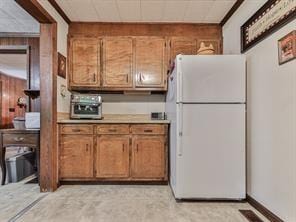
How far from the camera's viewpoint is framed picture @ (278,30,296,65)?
6.45 ft

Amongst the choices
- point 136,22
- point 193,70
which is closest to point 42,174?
point 193,70

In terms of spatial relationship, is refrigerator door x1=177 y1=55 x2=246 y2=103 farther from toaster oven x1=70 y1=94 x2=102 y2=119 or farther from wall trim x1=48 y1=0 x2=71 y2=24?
wall trim x1=48 y1=0 x2=71 y2=24

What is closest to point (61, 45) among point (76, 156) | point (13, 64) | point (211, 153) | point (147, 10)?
point (147, 10)

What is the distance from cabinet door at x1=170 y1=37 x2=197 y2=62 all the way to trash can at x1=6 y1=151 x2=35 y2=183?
2.74 meters

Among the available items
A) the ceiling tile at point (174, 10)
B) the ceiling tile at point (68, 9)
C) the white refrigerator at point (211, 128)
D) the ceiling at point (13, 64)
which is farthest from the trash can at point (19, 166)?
the ceiling at point (13, 64)

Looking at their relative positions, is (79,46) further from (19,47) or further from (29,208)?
(29,208)

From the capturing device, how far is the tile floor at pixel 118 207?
2.34 meters

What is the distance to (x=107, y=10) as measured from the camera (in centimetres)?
339

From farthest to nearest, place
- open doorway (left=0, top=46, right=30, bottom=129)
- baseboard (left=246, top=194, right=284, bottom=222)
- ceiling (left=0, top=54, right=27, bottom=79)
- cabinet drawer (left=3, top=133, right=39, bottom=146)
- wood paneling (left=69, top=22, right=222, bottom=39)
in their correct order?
open doorway (left=0, top=46, right=30, bottom=129), ceiling (left=0, top=54, right=27, bottom=79), wood paneling (left=69, top=22, right=222, bottom=39), cabinet drawer (left=3, top=133, right=39, bottom=146), baseboard (left=246, top=194, right=284, bottom=222)

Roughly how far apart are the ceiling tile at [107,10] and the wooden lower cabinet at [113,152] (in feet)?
5.13

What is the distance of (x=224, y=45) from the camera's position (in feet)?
12.3

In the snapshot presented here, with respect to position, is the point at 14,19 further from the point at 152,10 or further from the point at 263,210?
the point at 263,210

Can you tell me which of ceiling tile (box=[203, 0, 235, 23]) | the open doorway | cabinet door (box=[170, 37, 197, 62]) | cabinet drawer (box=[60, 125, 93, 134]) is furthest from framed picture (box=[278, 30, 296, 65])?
the open doorway

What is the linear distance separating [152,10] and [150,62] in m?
0.75
